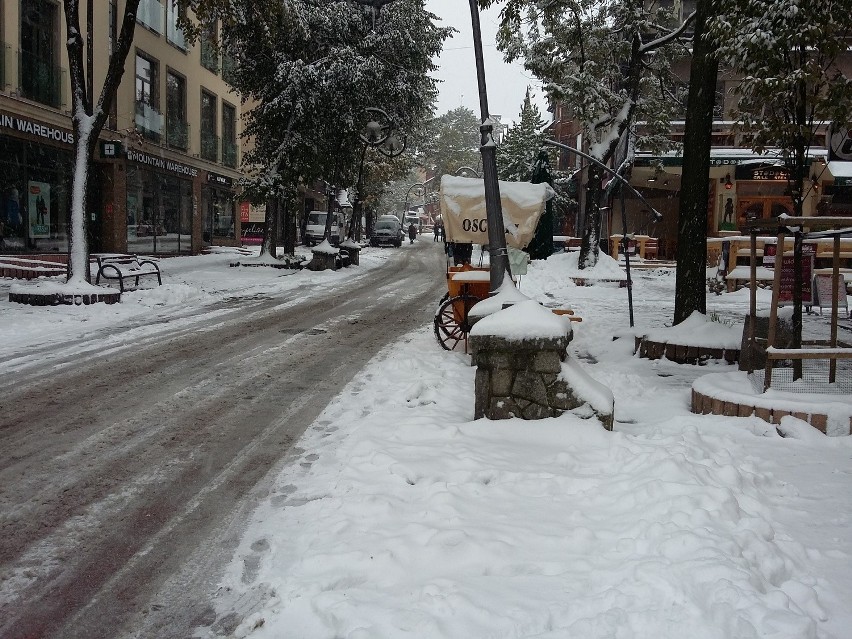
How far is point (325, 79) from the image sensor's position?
23.0 m

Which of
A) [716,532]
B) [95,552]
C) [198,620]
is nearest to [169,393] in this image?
[95,552]

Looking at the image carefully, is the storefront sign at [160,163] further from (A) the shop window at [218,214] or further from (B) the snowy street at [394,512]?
(B) the snowy street at [394,512]

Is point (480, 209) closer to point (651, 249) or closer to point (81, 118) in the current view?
point (81, 118)

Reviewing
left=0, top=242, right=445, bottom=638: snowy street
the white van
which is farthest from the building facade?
left=0, top=242, right=445, bottom=638: snowy street

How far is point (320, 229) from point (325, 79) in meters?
21.5

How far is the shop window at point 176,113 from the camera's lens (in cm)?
2848

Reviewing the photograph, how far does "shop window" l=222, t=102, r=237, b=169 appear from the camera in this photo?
35.2 meters

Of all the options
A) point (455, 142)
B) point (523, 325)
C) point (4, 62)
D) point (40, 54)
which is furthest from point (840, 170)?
point (455, 142)

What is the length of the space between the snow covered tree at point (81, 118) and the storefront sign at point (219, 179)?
1936 cm

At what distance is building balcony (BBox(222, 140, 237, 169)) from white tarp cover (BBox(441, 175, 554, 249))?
2754 centimetres

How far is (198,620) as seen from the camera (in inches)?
119

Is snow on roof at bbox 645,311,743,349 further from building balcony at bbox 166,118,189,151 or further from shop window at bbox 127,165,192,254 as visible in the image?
building balcony at bbox 166,118,189,151

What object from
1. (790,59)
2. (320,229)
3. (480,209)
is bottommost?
(480,209)

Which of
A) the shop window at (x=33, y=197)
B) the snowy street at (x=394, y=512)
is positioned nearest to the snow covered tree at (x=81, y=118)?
the snowy street at (x=394, y=512)
